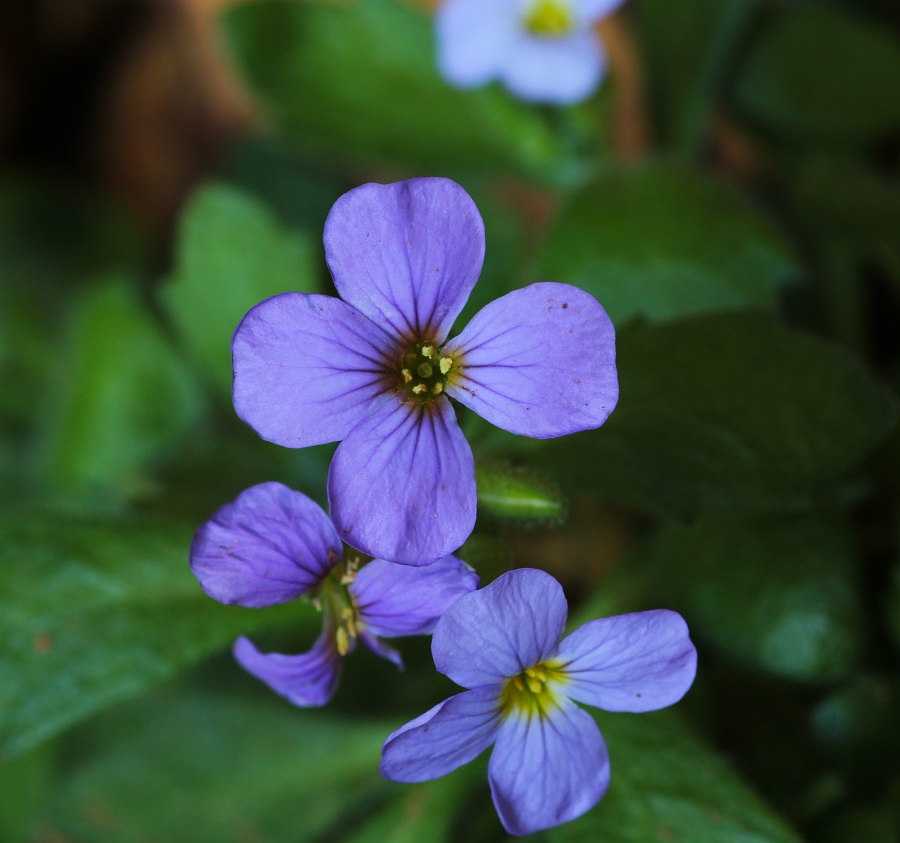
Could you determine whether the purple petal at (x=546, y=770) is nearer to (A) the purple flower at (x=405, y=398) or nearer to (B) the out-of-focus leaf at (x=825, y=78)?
(A) the purple flower at (x=405, y=398)

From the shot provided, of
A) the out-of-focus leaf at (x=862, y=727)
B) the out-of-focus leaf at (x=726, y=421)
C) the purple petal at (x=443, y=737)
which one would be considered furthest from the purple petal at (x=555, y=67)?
the purple petal at (x=443, y=737)

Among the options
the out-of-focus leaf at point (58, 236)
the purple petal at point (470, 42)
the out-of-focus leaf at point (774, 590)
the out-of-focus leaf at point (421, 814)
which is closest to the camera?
the out-of-focus leaf at point (774, 590)

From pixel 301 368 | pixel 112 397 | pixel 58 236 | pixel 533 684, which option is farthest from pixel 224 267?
pixel 58 236

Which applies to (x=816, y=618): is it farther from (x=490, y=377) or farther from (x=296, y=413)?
(x=296, y=413)

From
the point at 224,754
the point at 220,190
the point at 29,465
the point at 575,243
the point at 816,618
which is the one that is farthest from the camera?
the point at 29,465

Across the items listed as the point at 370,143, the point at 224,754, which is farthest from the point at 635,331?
the point at 224,754

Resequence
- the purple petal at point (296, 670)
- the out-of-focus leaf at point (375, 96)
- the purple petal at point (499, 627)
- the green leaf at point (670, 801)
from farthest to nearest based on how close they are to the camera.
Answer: the out-of-focus leaf at point (375, 96)
the green leaf at point (670, 801)
the purple petal at point (296, 670)
the purple petal at point (499, 627)

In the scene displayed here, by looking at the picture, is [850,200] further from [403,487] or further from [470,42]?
[403,487]
